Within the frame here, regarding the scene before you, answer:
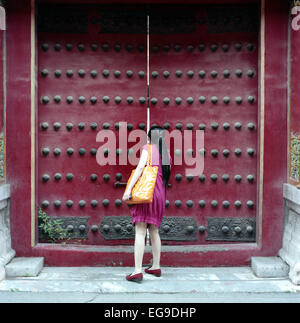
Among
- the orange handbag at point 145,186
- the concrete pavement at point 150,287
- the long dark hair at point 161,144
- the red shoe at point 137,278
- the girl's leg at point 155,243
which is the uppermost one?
the long dark hair at point 161,144

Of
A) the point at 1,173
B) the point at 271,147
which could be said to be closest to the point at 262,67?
the point at 271,147

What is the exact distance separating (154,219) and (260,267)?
3.84ft

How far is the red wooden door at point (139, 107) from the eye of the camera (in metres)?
4.96

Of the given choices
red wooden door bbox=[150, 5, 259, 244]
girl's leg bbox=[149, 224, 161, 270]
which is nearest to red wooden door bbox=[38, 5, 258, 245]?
red wooden door bbox=[150, 5, 259, 244]

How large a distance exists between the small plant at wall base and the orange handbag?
1155 mm

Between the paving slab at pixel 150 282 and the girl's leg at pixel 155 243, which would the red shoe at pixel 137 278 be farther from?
the girl's leg at pixel 155 243

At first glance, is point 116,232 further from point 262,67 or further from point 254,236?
point 262,67

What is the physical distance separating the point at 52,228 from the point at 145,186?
4.54 feet

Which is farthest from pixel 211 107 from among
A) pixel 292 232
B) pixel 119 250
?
pixel 119 250

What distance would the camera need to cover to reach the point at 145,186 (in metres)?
4.15

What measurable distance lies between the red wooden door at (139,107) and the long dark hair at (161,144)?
608 mm

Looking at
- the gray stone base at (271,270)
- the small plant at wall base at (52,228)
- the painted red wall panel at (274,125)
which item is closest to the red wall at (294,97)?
the painted red wall panel at (274,125)

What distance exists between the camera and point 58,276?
178 inches

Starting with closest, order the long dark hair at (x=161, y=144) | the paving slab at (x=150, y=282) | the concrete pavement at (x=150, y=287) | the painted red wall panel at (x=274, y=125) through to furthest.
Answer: the concrete pavement at (x=150, y=287), the paving slab at (x=150, y=282), the long dark hair at (x=161, y=144), the painted red wall panel at (x=274, y=125)
